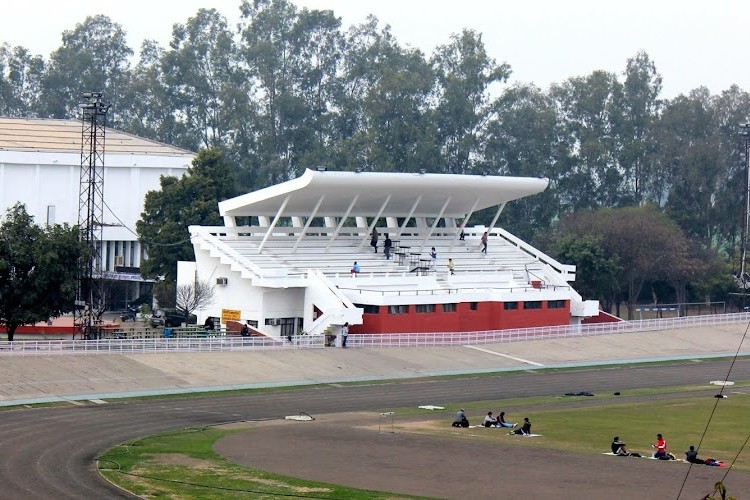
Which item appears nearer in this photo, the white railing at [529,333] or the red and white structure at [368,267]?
the white railing at [529,333]

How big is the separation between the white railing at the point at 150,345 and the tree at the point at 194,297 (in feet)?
32.8

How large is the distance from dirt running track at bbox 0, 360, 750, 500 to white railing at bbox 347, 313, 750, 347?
15865 mm

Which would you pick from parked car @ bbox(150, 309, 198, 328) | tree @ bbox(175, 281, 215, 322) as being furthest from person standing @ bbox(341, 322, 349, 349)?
parked car @ bbox(150, 309, 198, 328)

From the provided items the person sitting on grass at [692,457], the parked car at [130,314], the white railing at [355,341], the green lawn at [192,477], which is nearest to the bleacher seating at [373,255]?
the white railing at [355,341]

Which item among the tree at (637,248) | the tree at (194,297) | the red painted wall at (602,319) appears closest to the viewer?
the tree at (194,297)

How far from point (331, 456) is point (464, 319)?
4508cm

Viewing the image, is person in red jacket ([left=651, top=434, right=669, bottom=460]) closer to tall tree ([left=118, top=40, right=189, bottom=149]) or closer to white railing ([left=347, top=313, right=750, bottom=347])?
white railing ([left=347, top=313, right=750, bottom=347])

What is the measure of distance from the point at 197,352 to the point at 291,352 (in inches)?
233

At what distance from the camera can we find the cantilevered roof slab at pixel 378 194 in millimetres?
91688

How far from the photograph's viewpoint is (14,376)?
219ft

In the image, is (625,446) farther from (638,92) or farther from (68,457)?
(638,92)

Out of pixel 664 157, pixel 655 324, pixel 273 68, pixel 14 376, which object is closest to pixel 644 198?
pixel 664 157

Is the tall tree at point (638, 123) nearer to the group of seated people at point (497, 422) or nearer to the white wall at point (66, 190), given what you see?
the white wall at point (66, 190)

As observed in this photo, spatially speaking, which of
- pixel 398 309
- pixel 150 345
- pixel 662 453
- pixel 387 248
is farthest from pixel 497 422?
pixel 387 248
